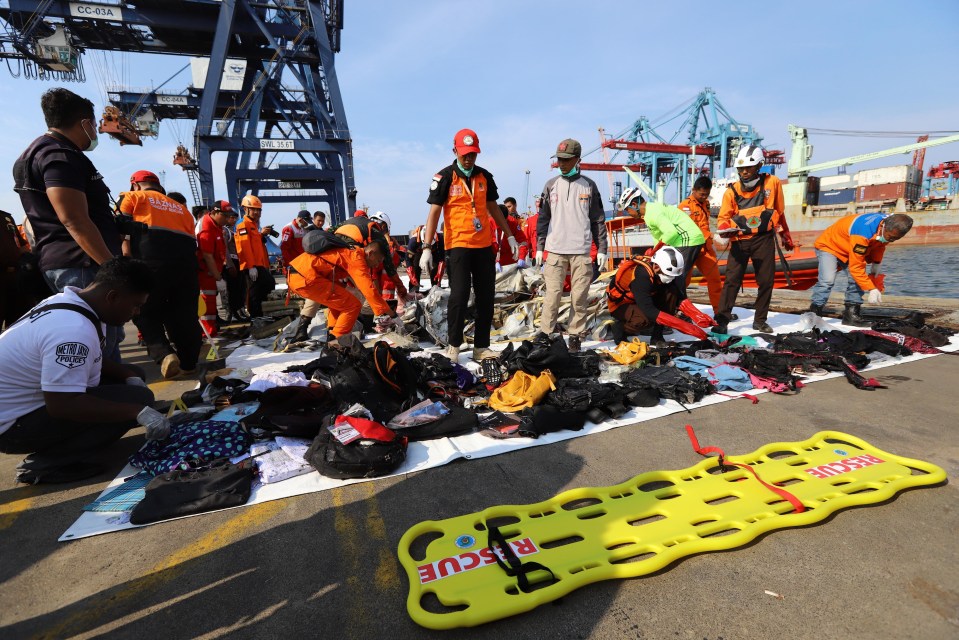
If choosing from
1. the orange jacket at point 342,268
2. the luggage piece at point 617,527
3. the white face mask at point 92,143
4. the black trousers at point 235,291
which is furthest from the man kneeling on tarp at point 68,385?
the black trousers at point 235,291

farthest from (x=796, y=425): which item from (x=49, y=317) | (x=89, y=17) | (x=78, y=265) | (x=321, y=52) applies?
(x=89, y=17)

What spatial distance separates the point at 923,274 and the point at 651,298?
22.4 m

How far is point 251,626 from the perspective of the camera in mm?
1411

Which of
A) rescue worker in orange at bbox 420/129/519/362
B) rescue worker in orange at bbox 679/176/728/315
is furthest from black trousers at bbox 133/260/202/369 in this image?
rescue worker in orange at bbox 679/176/728/315

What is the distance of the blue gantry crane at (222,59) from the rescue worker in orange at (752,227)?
1842 cm

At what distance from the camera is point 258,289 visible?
23.9 ft

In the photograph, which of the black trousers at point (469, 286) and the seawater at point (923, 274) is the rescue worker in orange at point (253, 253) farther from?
the seawater at point (923, 274)

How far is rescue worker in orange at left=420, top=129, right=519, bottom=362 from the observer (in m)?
4.18

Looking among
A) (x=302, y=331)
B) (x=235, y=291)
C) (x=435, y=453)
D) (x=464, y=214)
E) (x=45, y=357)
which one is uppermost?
(x=464, y=214)

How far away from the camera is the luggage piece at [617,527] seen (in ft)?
4.86

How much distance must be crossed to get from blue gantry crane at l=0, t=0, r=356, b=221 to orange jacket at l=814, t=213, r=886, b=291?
19.6 meters

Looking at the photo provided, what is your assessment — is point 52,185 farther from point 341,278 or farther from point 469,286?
point 469,286

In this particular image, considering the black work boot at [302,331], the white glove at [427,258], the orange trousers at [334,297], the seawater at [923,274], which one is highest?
the white glove at [427,258]

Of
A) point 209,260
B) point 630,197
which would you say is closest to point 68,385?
point 209,260
